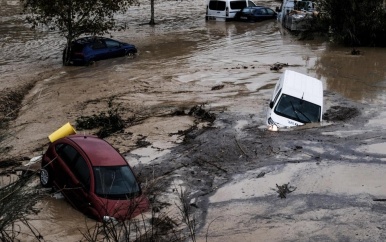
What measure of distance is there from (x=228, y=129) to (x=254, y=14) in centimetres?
2101

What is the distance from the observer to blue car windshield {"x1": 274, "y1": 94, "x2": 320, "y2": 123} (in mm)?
15172

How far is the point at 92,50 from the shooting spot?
25.0m

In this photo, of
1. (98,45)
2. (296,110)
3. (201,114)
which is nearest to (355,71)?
(296,110)

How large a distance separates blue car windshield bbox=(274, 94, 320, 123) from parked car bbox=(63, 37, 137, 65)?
11985mm

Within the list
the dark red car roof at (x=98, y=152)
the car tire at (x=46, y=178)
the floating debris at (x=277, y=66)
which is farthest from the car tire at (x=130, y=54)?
the car tire at (x=46, y=178)

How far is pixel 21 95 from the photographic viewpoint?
2073cm

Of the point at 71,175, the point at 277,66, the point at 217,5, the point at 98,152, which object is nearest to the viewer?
the point at 71,175

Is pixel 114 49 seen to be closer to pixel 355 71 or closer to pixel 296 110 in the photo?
pixel 355 71

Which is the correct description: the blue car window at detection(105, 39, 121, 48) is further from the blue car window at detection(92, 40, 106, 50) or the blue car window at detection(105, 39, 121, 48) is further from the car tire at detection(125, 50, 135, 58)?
the car tire at detection(125, 50, 135, 58)

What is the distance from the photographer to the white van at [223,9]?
36.0 meters

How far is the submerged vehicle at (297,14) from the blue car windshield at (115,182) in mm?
21535

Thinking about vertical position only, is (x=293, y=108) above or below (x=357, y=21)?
below

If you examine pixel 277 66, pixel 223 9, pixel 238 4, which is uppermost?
pixel 238 4

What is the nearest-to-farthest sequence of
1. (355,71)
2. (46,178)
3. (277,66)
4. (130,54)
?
(46,178) → (355,71) → (277,66) → (130,54)
